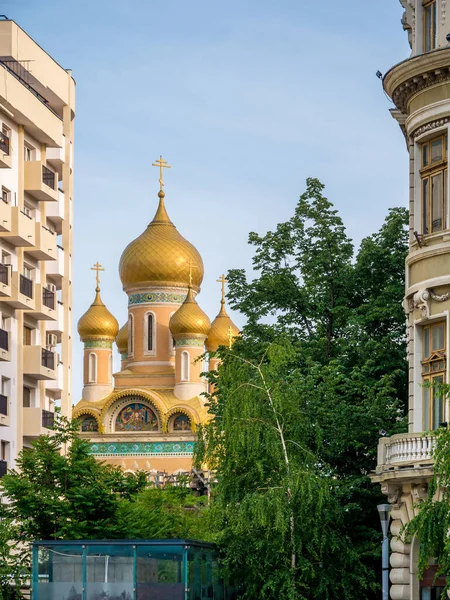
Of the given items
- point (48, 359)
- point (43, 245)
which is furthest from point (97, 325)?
point (43, 245)

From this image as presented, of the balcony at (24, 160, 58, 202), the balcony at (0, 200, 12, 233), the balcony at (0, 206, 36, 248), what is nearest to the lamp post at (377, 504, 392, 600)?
the balcony at (0, 200, 12, 233)

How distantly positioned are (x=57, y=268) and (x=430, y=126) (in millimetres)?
29179

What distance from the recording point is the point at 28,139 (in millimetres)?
61906

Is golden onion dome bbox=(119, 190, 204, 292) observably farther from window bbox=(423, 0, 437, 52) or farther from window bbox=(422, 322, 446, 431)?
window bbox=(422, 322, 446, 431)

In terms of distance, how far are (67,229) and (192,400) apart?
1910 inches

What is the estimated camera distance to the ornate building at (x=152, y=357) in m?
112

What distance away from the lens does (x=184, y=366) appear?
116 metres

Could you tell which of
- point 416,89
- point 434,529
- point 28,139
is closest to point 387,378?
point 416,89

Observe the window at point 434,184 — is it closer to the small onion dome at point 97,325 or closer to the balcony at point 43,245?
the balcony at point 43,245

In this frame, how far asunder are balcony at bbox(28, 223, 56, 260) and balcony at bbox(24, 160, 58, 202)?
104cm

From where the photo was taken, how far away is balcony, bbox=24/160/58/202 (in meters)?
60.8

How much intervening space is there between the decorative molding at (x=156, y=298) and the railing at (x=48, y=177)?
186 feet

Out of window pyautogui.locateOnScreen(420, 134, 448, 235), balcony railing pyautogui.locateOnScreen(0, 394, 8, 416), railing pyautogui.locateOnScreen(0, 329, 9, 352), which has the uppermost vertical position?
window pyautogui.locateOnScreen(420, 134, 448, 235)

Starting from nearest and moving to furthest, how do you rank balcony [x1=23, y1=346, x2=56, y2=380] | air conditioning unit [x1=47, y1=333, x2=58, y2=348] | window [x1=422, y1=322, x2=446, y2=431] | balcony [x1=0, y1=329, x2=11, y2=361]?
window [x1=422, y1=322, x2=446, y2=431] → balcony [x1=0, y1=329, x2=11, y2=361] → balcony [x1=23, y1=346, x2=56, y2=380] → air conditioning unit [x1=47, y1=333, x2=58, y2=348]
